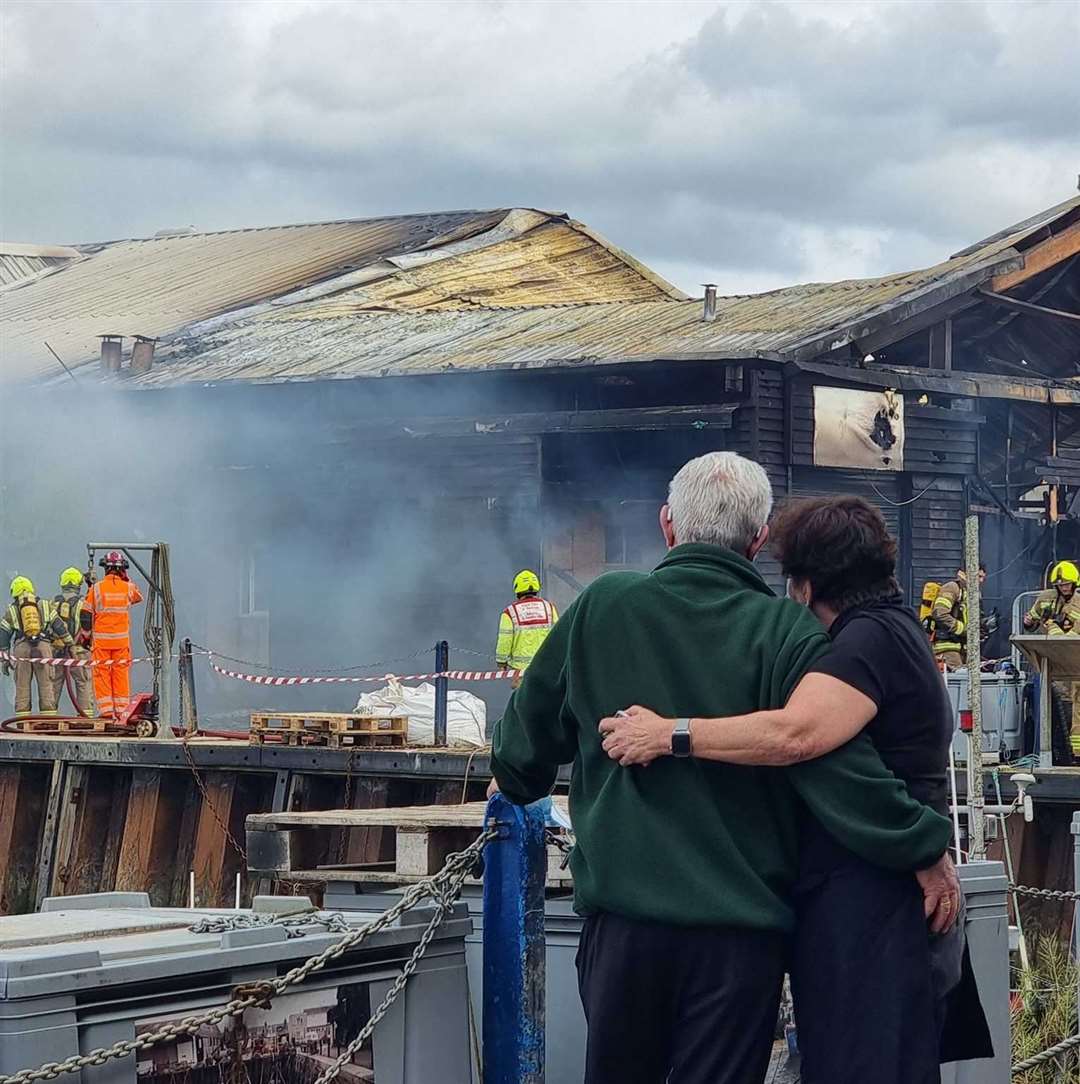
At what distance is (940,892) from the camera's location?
13.3 ft

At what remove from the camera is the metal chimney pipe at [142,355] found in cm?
2534

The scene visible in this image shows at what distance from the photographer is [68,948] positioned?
3947mm

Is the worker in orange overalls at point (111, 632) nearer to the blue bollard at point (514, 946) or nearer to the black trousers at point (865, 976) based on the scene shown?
the blue bollard at point (514, 946)

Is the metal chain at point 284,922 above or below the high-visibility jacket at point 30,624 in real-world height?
below

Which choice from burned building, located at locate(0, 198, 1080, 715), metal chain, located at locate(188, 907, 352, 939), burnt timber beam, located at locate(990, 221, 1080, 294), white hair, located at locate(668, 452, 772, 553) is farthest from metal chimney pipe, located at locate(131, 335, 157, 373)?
white hair, located at locate(668, 452, 772, 553)

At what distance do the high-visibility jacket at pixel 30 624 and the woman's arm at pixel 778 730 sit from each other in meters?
18.5

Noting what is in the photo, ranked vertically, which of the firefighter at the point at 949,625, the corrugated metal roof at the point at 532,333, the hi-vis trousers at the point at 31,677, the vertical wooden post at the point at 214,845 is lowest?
the vertical wooden post at the point at 214,845

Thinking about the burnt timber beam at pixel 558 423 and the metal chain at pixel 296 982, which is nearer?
the metal chain at pixel 296 982

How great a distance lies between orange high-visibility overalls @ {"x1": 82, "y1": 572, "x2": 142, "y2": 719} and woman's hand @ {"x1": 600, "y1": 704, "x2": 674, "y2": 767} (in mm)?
15842

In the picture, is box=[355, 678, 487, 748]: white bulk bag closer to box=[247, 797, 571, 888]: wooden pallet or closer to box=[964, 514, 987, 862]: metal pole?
box=[964, 514, 987, 862]: metal pole

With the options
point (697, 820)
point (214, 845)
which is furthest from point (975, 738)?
point (214, 845)

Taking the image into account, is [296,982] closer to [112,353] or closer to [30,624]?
[30,624]

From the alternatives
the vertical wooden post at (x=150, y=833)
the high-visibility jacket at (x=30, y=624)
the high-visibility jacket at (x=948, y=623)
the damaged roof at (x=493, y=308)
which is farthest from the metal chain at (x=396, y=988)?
the high-visibility jacket at (x=30, y=624)

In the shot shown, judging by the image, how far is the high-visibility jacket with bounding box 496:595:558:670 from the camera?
55.7ft
